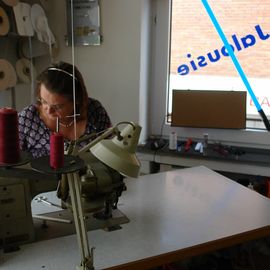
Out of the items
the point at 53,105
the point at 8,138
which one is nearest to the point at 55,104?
the point at 53,105

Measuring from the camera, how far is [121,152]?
963 millimetres

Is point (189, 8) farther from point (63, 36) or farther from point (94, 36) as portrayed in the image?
point (63, 36)

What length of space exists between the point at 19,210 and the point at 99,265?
324mm

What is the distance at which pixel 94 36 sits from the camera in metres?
2.54

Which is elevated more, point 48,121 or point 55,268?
point 48,121

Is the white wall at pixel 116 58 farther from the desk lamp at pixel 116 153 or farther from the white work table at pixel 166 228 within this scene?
the desk lamp at pixel 116 153

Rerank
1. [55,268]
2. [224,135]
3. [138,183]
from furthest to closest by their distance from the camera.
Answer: [224,135]
[138,183]
[55,268]

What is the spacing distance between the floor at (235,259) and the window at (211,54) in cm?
74

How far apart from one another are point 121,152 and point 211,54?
1832mm

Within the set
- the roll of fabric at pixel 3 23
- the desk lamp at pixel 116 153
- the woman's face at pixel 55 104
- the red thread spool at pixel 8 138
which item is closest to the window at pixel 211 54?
the roll of fabric at pixel 3 23

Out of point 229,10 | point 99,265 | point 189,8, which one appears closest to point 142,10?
point 189,8

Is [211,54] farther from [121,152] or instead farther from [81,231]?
[81,231]

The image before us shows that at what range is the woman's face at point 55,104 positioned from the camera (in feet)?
5.57

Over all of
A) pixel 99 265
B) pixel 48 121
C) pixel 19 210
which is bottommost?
pixel 99 265
